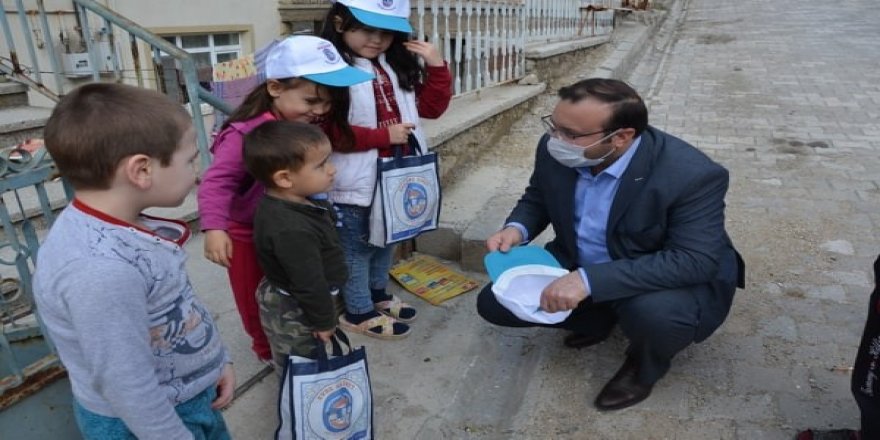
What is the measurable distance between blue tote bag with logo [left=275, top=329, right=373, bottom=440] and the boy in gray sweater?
0.55 metres

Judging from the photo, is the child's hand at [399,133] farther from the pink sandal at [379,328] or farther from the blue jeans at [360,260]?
the pink sandal at [379,328]

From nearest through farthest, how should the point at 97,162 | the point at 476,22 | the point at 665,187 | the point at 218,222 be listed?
the point at 97,162
the point at 218,222
the point at 665,187
the point at 476,22

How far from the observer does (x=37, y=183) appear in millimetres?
1623

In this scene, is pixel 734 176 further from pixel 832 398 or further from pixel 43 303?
pixel 43 303

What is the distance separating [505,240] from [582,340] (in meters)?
0.63

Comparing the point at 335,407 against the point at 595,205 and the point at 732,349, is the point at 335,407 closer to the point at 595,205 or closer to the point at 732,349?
the point at 595,205

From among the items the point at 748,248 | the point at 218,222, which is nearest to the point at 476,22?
the point at 748,248

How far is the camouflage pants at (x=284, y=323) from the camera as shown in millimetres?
2133

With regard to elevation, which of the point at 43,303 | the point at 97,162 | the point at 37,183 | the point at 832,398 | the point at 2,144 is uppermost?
the point at 97,162

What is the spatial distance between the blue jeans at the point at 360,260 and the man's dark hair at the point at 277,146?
0.69 meters

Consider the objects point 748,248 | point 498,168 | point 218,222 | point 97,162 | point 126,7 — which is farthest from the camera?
point 126,7

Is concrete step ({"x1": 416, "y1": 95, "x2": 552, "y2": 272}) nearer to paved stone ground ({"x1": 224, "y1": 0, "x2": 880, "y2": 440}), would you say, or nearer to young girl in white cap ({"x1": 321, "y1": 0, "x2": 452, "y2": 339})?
paved stone ground ({"x1": 224, "y1": 0, "x2": 880, "y2": 440})

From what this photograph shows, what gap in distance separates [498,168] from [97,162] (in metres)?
3.61

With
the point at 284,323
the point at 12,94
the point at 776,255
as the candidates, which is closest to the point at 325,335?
the point at 284,323
